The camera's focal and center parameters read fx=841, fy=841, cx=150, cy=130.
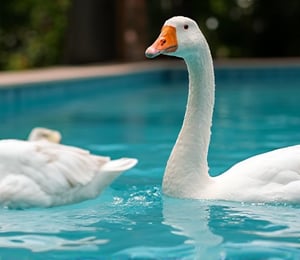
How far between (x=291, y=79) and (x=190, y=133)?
11.2 m

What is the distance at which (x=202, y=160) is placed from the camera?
4.01 metres

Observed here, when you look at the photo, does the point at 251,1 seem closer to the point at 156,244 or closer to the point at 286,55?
the point at 286,55

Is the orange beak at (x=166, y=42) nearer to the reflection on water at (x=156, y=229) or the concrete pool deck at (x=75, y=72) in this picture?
the reflection on water at (x=156, y=229)

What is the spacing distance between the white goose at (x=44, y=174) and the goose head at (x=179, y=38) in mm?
616

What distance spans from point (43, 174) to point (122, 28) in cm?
1400

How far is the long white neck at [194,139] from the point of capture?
3.93 m

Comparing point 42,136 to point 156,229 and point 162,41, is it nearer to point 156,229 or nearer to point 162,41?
point 162,41

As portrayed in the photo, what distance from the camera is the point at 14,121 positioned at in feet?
28.5

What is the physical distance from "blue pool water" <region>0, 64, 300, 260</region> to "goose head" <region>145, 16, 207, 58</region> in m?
0.70

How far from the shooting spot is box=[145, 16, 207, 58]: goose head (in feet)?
12.3

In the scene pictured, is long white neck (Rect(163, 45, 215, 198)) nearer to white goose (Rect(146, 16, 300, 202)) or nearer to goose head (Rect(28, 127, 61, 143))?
white goose (Rect(146, 16, 300, 202))

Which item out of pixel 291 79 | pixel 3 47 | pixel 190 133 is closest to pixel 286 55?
pixel 291 79

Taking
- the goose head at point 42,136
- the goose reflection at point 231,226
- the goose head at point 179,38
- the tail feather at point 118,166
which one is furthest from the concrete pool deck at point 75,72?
the goose reflection at point 231,226

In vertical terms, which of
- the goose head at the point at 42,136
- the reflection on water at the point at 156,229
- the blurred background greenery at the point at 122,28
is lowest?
the reflection on water at the point at 156,229
